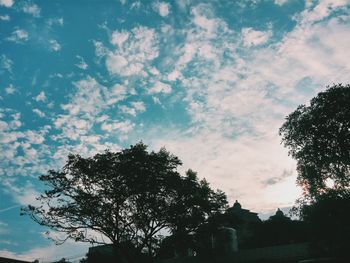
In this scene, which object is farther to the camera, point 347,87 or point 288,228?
point 288,228

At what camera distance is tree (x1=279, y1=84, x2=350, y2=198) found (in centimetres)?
3769

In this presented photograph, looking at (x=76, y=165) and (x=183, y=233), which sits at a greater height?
(x=76, y=165)

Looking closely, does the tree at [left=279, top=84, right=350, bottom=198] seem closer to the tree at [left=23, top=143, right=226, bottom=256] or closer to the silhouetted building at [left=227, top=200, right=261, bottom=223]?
the tree at [left=23, top=143, right=226, bottom=256]

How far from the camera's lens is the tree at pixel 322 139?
3769 centimetres

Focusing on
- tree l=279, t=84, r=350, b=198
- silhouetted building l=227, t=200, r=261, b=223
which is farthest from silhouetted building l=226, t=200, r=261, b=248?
tree l=279, t=84, r=350, b=198

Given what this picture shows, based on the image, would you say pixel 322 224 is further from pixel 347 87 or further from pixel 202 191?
pixel 347 87

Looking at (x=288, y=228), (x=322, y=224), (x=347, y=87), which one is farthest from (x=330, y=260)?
(x=288, y=228)

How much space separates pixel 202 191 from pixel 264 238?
109ft

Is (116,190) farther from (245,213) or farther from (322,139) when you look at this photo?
(245,213)

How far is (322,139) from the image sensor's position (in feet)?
129

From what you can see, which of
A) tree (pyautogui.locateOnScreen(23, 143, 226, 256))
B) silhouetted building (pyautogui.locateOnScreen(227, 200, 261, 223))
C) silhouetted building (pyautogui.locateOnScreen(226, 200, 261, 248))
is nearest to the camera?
tree (pyautogui.locateOnScreen(23, 143, 226, 256))

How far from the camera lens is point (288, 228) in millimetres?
64812

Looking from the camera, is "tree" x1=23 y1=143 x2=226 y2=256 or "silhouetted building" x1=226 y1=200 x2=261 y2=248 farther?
"silhouetted building" x1=226 y1=200 x2=261 y2=248

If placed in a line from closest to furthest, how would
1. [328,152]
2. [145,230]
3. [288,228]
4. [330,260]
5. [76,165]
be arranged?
1. [330,260]
2. [76,165]
3. [145,230]
4. [328,152]
5. [288,228]
